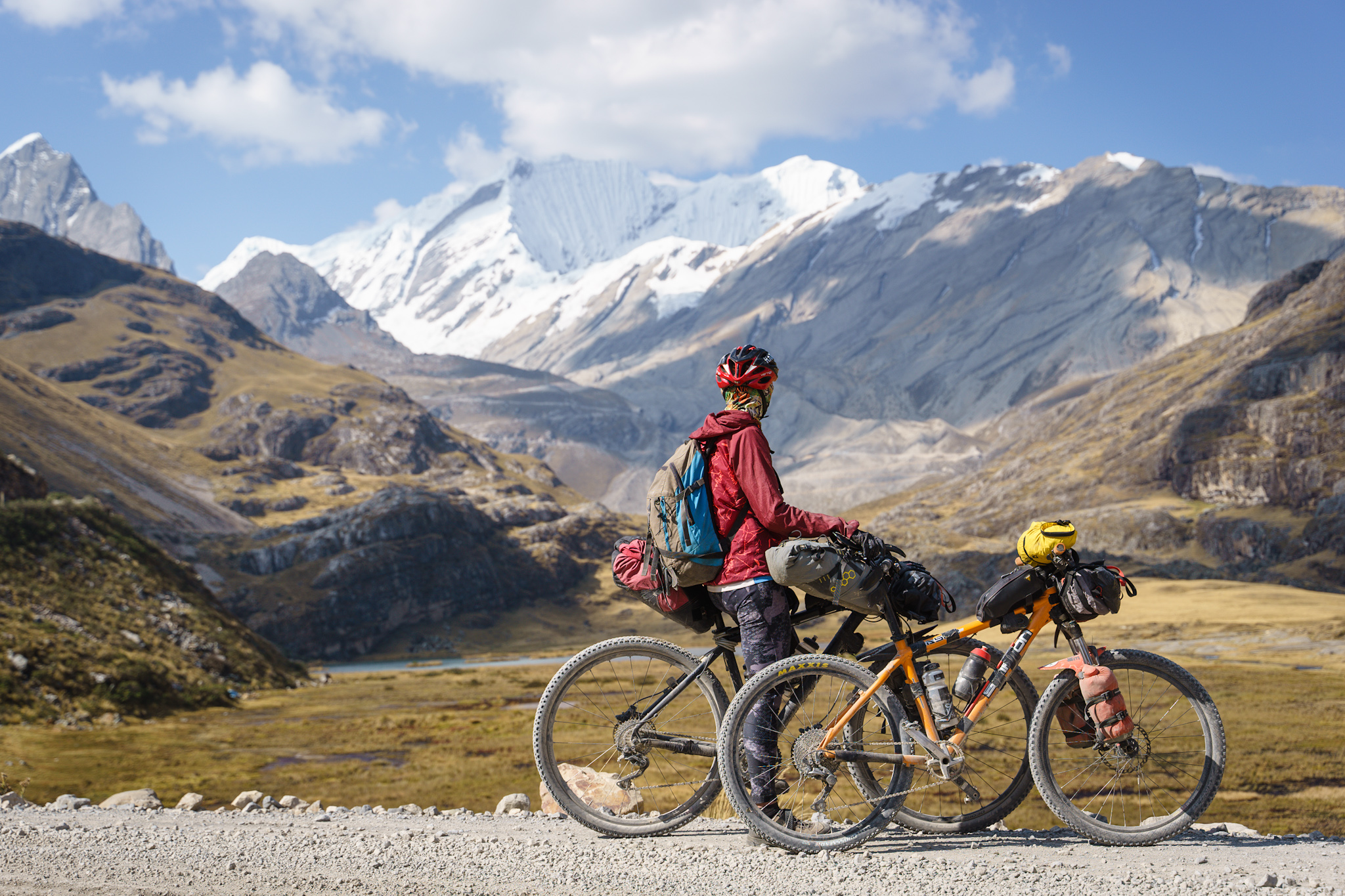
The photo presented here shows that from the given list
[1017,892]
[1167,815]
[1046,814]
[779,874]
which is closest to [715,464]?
[779,874]

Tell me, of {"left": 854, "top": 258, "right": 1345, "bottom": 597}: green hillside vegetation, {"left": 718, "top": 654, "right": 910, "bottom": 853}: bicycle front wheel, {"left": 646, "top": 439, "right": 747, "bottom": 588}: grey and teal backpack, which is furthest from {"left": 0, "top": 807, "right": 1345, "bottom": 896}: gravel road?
{"left": 854, "top": 258, "right": 1345, "bottom": 597}: green hillside vegetation

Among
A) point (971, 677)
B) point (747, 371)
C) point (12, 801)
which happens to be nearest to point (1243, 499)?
point (971, 677)

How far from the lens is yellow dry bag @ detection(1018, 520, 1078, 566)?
799 centimetres

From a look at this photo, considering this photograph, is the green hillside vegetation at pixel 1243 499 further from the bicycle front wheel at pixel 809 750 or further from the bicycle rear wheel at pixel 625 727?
the bicycle front wheel at pixel 809 750

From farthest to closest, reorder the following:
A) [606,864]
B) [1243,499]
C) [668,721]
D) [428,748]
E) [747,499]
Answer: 1. [1243,499]
2. [428,748]
3. [668,721]
4. [747,499]
5. [606,864]

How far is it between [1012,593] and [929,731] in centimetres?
140

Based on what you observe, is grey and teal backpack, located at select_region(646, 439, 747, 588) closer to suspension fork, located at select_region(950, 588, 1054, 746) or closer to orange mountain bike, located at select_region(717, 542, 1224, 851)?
orange mountain bike, located at select_region(717, 542, 1224, 851)

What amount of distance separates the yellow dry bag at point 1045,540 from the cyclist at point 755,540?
151 centimetres

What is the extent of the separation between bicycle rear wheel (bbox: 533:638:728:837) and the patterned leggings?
0.52 metres

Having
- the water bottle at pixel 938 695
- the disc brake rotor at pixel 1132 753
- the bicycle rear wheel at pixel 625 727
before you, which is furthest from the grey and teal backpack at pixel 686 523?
the disc brake rotor at pixel 1132 753

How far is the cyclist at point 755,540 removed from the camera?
25.8ft

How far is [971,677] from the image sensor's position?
810cm

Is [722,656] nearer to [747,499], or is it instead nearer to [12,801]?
[747,499]

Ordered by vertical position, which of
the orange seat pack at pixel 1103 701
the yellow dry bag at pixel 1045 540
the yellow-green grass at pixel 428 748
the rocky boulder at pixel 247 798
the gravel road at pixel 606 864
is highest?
the yellow dry bag at pixel 1045 540
